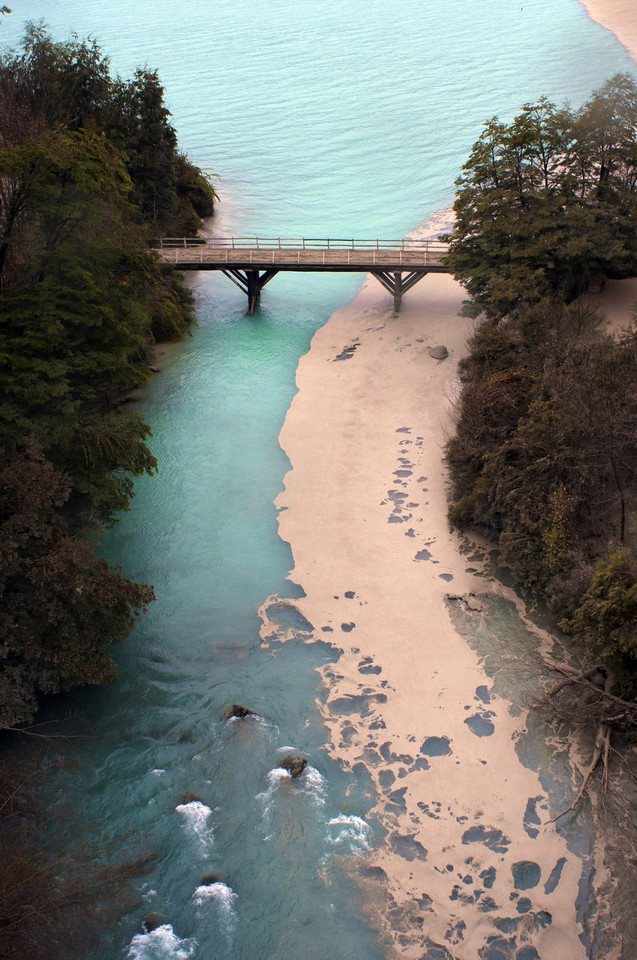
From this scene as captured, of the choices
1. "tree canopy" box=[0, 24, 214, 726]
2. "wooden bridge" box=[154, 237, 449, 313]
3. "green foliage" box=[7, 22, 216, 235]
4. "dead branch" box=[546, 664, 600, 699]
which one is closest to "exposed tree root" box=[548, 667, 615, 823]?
"dead branch" box=[546, 664, 600, 699]

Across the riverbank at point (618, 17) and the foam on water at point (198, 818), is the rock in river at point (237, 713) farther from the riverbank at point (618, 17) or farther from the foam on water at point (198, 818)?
the riverbank at point (618, 17)

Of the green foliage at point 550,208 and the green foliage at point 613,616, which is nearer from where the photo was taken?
the green foliage at point 613,616

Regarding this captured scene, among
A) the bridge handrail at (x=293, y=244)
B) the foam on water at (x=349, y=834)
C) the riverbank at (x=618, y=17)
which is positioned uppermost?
the riverbank at (x=618, y=17)

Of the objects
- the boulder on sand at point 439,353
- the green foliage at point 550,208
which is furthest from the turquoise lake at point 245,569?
the green foliage at point 550,208

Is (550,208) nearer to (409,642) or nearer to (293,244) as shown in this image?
(293,244)

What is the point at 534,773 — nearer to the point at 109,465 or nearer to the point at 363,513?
the point at 363,513
